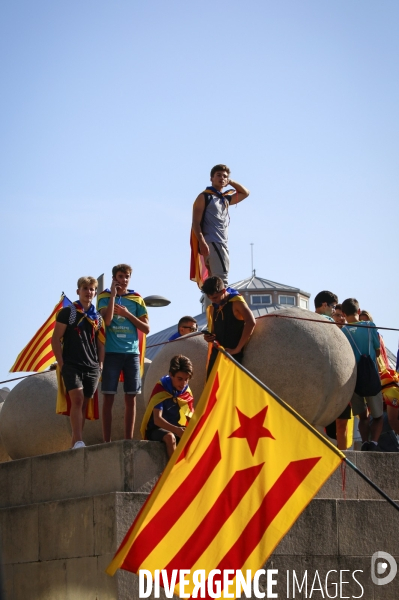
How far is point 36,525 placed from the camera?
9477mm

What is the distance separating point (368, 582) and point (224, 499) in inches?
116

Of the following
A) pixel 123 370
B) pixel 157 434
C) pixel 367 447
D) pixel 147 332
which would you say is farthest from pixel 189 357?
pixel 367 447

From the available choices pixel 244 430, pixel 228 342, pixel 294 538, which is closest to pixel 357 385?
pixel 228 342

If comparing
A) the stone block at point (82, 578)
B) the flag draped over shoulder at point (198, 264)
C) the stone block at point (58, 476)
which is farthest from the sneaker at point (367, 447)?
the stone block at point (82, 578)

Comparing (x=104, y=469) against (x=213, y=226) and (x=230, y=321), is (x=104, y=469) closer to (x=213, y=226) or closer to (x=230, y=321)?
(x=230, y=321)

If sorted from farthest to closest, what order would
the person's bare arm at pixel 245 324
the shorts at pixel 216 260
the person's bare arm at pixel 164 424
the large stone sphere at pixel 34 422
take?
the large stone sphere at pixel 34 422
the shorts at pixel 216 260
the person's bare arm at pixel 245 324
the person's bare arm at pixel 164 424

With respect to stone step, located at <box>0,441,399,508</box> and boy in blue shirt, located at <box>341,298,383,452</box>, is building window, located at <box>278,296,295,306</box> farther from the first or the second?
stone step, located at <box>0,441,399,508</box>

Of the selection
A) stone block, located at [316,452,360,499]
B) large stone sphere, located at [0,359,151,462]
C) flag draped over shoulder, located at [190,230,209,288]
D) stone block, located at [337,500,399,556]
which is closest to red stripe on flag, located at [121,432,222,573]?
stone block, located at [337,500,399,556]

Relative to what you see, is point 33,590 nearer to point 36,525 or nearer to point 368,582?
point 36,525

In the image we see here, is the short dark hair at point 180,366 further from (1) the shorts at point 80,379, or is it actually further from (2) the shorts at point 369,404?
(2) the shorts at point 369,404

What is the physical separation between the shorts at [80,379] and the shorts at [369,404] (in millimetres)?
2801

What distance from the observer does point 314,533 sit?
29.7 ft

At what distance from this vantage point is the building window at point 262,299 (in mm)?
47250

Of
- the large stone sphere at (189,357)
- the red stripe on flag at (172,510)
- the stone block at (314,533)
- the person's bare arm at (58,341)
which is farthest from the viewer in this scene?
the large stone sphere at (189,357)
